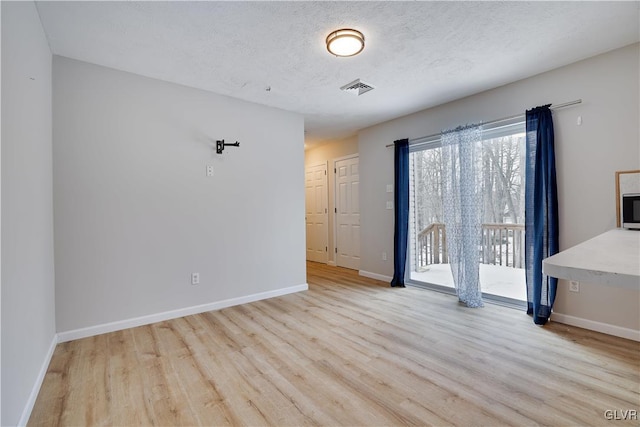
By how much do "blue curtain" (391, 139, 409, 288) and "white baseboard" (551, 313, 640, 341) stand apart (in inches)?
70.6

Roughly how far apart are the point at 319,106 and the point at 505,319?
326 centimetres

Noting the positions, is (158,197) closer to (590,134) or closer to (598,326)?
(590,134)

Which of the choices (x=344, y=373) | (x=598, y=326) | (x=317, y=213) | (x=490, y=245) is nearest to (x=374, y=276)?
(x=490, y=245)

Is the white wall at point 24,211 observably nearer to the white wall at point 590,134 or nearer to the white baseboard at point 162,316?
the white baseboard at point 162,316

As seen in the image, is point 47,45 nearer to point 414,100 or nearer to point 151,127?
point 151,127

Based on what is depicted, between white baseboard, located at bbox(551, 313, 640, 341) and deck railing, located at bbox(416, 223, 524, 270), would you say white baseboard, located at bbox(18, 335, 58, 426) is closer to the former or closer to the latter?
white baseboard, located at bbox(551, 313, 640, 341)

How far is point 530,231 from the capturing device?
3006 millimetres

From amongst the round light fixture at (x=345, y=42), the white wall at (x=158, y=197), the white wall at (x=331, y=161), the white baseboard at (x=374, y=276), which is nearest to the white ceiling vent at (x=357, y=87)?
the round light fixture at (x=345, y=42)

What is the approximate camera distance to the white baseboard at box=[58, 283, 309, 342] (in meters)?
2.62

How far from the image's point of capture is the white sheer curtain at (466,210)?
344 cm

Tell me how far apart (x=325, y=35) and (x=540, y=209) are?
8.51ft

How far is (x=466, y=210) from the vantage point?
11.5 feet

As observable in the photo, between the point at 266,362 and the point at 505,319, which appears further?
the point at 505,319

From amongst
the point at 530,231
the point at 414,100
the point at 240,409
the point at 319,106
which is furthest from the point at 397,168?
the point at 240,409
